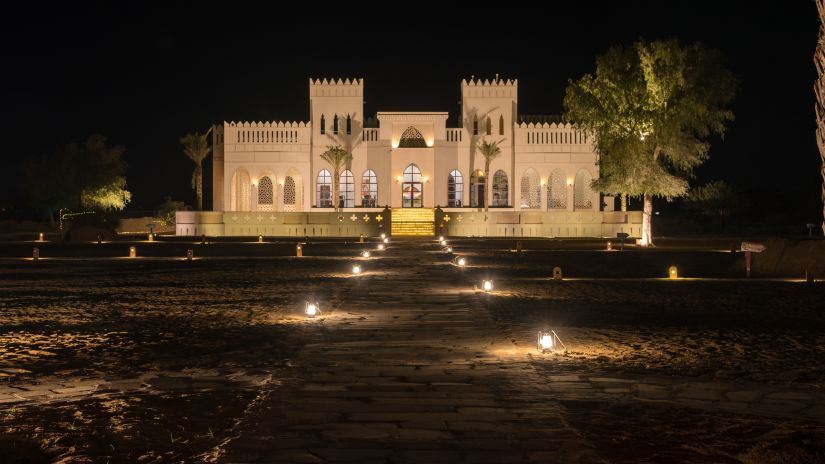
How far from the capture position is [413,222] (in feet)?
184

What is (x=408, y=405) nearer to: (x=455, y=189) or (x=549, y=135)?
(x=455, y=189)

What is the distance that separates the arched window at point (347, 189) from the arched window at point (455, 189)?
7323 millimetres

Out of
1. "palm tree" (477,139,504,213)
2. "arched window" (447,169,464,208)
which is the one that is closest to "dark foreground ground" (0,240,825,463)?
"palm tree" (477,139,504,213)

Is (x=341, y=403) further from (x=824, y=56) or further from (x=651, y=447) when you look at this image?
(x=824, y=56)

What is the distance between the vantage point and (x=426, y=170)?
62.1 meters

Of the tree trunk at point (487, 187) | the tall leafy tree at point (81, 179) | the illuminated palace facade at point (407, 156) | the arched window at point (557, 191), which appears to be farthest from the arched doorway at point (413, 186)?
the tall leafy tree at point (81, 179)

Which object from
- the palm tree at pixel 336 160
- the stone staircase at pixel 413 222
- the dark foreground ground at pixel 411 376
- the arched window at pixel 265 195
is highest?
the palm tree at pixel 336 160

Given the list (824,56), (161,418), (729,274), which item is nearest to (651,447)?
(161,418)

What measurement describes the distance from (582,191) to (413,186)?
515 inches

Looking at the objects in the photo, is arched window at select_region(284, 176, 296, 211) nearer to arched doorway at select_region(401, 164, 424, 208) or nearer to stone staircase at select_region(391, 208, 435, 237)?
arched doorway at select_region(401, 164, 424, 208)

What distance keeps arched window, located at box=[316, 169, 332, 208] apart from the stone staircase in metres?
6.90

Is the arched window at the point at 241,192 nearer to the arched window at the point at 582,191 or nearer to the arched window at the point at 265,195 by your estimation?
the arched window at the point at 265,195

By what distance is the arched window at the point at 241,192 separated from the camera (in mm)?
63062

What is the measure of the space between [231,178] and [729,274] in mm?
46021
